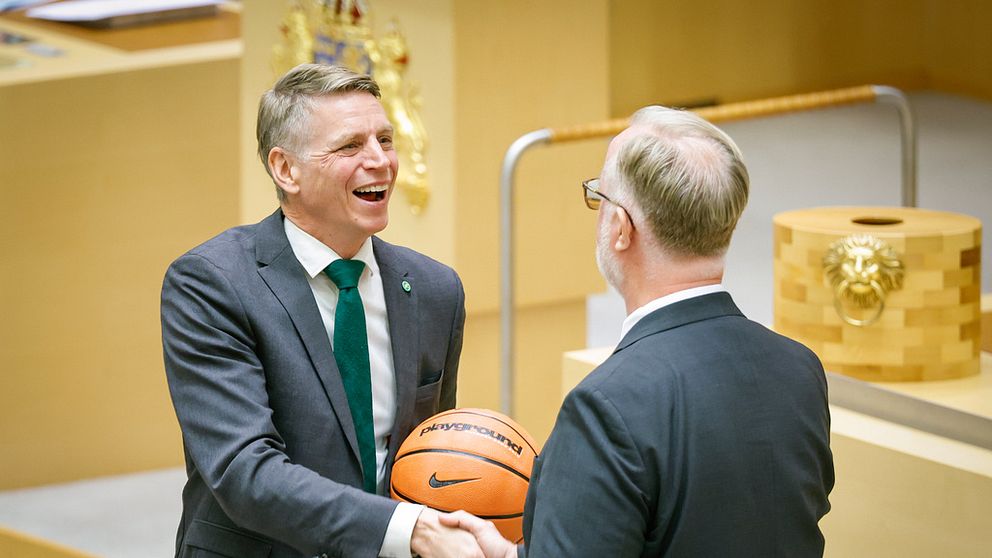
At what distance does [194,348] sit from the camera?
2.32 metres

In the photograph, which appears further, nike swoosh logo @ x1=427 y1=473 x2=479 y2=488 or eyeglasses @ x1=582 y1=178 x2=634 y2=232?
nike swoosh logo @ x1=427 y1=473 x2=479 y2=488

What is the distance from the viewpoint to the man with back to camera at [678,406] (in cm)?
189

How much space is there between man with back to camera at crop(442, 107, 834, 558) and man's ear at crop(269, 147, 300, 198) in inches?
25.2

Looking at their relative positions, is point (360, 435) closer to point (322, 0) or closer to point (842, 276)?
point (842, 276)

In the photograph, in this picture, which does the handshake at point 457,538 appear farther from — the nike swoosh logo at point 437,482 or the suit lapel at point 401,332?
the suit lapel at point 401,332

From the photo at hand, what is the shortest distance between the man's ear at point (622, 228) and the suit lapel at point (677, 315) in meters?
0.11

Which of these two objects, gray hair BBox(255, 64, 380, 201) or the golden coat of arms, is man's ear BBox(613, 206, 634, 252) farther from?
the golden coat of arms

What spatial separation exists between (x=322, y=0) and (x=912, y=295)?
277 cm

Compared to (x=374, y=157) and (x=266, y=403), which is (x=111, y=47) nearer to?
(x=374, y=157)

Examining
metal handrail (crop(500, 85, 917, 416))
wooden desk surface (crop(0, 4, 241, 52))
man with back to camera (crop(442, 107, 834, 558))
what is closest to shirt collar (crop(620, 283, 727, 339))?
man with back to camera (crop(442, 107, 834, 558))

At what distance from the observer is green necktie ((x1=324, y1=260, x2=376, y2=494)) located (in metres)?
2.44

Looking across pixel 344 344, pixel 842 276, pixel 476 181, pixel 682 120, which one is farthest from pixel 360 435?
pixel 476 181

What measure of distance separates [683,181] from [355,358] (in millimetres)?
777

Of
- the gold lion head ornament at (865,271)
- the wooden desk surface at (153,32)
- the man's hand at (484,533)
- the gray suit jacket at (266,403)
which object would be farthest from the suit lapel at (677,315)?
the wooden desk surface at (153,32)
